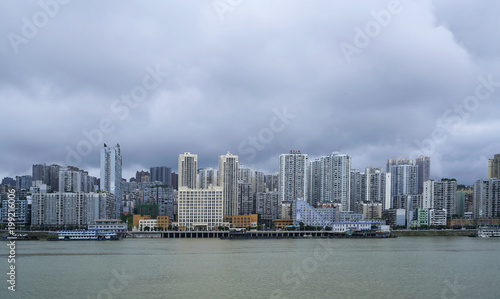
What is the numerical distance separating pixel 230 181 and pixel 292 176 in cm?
1348

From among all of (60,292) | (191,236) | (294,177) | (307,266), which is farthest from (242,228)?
(60,292)

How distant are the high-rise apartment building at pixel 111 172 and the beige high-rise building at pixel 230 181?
70.2 ft

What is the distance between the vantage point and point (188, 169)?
10394cm

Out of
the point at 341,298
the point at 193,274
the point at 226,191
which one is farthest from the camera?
the point at 226,191

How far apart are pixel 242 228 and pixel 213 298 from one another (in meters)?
63.2

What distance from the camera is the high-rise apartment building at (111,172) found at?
329 ft

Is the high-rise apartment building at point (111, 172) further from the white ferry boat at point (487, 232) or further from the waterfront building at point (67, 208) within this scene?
the white ferry boat at point (487, 232)

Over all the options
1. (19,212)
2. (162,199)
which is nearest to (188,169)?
(162,199)

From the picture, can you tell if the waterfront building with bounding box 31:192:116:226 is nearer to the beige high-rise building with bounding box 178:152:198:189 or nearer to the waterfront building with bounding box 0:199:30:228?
the waterfront building with bounding box 0:199:30:228

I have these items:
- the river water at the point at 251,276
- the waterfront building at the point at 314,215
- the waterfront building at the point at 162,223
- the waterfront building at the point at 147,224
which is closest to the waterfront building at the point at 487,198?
the waterfront building at the point at 314,215

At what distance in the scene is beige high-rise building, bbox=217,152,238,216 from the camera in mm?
98000

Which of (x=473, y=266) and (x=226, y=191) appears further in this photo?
(x=226, y=191)

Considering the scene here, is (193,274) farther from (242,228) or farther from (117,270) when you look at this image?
(242,228)

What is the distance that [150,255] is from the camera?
41.7m
